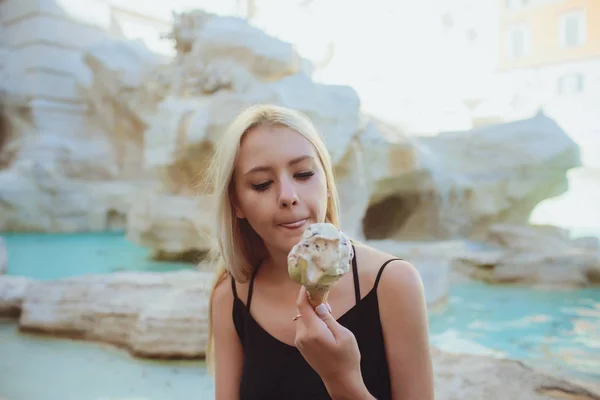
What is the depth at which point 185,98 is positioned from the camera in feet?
23.8

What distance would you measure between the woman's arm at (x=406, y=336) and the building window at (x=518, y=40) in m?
13.6

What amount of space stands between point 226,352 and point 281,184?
0.52 m

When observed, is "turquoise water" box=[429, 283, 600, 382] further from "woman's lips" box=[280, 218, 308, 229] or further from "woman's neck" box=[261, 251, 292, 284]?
"woman's lips" box=[280, 218, 308, 229]

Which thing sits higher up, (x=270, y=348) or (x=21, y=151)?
(x=21, y=151)

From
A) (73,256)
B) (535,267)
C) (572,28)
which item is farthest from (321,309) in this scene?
(572,28)

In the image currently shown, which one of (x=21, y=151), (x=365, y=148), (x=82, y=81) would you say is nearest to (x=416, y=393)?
(x=365, y=148)

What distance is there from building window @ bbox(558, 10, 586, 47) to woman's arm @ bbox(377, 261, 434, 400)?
36.2ft

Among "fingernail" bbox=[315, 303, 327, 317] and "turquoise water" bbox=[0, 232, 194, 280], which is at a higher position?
"fingernail" bbox=[315, 303, 327, 317]

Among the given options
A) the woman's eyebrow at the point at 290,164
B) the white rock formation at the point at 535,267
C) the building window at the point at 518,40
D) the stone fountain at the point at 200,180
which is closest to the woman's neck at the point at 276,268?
the woman's eyebrow at the point at 290,164

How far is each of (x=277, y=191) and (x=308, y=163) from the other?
97 mm

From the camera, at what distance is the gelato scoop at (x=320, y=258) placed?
808 millimetres

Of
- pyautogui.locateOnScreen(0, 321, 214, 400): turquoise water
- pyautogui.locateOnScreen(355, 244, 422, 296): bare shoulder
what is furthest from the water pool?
pyautogui.locateOnScreen(355, 244, 422, 296): bare shoulder

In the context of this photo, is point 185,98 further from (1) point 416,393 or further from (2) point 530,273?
(1) point 416,393

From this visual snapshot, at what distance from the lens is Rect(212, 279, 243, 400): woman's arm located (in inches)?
49.2
